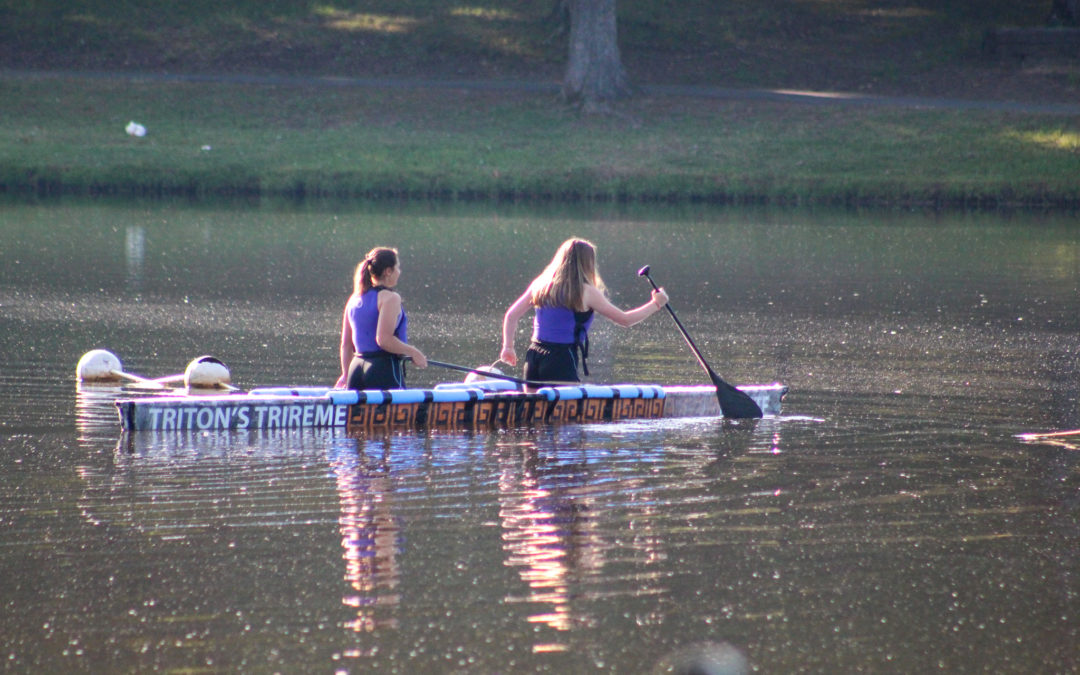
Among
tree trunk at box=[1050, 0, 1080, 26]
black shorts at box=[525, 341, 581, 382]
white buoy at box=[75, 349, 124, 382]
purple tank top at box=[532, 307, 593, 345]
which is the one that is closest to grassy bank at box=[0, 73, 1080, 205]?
tree trunk at box=[1050, 0, 1080, 26]

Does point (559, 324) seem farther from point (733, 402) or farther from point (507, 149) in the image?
point (507, 149)

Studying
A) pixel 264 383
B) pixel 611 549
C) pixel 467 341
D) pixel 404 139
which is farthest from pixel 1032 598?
pixel 404 139

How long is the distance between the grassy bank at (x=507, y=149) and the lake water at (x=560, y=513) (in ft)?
49.8

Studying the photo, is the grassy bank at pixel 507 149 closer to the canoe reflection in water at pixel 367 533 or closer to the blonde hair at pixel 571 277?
the blonde hair at pixel 571 277

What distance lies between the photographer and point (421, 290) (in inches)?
732

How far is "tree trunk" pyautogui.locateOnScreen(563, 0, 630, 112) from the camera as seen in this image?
35.4m

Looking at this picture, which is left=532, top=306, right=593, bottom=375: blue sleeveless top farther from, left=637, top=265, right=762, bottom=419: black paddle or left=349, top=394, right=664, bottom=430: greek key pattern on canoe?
left=637, top=265, right=762, bottom=419: black paddle

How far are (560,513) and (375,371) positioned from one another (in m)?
2.89

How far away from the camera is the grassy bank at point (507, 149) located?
31.3 metres

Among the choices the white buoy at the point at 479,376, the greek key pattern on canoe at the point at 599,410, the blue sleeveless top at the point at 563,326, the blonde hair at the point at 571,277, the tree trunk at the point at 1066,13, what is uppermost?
the tree trunk at the point at 1066,13

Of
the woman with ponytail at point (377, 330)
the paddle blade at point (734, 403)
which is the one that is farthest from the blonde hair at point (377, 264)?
the paddle blade at point (734, 403)

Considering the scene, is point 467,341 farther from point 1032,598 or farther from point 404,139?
point 404,139

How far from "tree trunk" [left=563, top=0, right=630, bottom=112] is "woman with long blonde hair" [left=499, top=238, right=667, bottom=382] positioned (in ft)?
82.7

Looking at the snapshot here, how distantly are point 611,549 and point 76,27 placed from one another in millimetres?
37158
